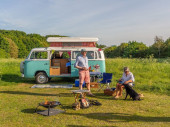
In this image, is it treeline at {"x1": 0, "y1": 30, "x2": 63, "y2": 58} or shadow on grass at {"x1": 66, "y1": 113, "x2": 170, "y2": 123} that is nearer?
shadow on grass at {"x1": 66, "y1": 113, "x2": 170, "y2": 123}

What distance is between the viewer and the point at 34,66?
1073cm

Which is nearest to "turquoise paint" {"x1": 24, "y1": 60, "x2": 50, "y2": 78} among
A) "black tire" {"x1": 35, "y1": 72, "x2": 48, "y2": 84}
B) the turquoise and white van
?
the turquoise and white van

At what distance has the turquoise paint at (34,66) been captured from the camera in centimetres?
1070

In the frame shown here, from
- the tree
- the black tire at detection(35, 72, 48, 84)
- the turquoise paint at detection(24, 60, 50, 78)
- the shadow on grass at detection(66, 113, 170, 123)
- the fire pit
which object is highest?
the tree

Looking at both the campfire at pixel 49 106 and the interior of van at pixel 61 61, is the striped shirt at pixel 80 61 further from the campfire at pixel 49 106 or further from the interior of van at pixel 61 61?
the interior of van at pixel 61 61

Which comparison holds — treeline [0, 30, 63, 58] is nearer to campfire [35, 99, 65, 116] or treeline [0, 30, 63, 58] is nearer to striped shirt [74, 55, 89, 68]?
striped shirt [74, 55, 89, 68]

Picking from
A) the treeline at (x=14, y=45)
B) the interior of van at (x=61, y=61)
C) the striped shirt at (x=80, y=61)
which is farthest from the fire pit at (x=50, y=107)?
the treeline at (x=14, y=45)

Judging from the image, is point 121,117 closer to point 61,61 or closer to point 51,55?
point 51,55

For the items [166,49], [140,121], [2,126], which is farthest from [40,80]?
[166,49]

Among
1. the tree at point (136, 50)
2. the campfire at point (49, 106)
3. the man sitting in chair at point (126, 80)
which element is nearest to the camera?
the campfire at point (49, 106)

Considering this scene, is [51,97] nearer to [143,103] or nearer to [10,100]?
[10,100]

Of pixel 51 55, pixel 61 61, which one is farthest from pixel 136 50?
pixel 51 55

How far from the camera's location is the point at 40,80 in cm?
1092

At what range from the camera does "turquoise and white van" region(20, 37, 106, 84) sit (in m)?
10.7
